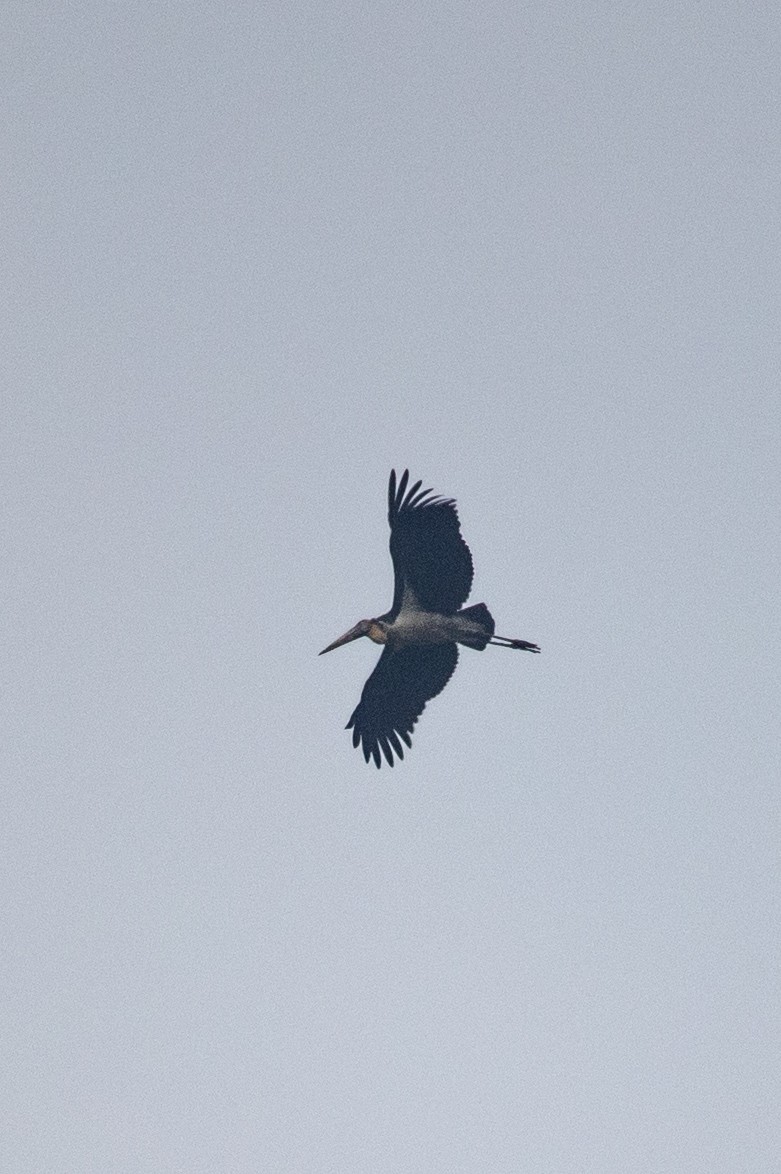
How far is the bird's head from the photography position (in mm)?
18250

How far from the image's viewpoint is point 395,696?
18.9 metres

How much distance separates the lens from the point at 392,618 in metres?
18.0

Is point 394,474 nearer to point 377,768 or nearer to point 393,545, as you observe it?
point 393,545

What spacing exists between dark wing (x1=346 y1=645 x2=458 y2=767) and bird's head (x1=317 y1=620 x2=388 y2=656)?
27cm

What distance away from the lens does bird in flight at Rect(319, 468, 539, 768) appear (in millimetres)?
17062

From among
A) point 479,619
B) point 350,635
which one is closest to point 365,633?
point 350,635

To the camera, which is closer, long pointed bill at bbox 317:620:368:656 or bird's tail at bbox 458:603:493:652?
bird's tail at bbox 458:603:493:652

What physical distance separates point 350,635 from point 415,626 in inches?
52.2

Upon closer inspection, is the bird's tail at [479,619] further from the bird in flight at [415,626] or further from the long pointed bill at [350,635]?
the long pointed bill at [350,635]

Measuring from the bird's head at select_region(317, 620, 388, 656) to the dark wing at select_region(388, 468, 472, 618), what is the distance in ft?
1.13

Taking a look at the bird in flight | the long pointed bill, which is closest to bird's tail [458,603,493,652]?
the bird in flight

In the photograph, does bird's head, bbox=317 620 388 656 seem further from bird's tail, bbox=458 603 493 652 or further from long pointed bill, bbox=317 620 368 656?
bird's tail, bbox=458 603 493 652

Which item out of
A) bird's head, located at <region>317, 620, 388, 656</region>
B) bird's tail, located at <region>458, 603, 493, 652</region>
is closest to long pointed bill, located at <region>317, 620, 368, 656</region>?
bird's head, located at <region>317, 620, 388, 656</region>

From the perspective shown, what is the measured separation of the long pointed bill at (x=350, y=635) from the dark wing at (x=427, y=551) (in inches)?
29.3
